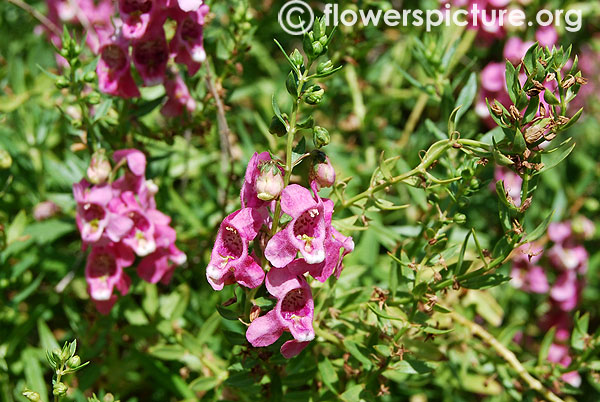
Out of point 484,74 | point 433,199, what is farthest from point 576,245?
point 433,199

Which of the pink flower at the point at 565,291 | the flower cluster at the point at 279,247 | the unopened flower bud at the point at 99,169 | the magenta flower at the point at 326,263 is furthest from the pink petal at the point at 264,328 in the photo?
the pink flower at the point at 565,291

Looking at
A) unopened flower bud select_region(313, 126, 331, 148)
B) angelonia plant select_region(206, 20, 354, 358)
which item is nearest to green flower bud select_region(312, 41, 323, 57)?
angelonia plant select_region(206, 20, 354, 358)

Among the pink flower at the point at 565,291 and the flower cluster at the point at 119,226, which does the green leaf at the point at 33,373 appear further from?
the pink flower at the point at 565,291

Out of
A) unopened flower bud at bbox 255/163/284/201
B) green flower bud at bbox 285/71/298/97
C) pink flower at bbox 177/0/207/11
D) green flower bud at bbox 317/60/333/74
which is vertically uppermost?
pink flower at bbox 177/0/207/11

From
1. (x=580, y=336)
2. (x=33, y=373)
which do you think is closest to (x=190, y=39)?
(x=33, y=373)

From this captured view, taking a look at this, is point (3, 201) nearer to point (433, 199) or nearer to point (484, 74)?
point (433, 199)

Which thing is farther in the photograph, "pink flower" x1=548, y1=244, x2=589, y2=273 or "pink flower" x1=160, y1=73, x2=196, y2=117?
"pink flower" x1=548, y1=244, x2=589, y2=273

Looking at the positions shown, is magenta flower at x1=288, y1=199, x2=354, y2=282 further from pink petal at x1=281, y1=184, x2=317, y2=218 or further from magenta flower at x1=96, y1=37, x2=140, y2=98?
magenta flower at x1=96, y1=37, x2=140, y2=98

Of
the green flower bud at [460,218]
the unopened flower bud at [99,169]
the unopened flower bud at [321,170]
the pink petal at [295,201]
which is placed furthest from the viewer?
the unopened flower bud at [99,169]
